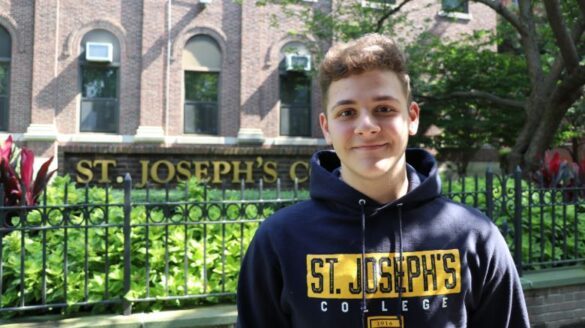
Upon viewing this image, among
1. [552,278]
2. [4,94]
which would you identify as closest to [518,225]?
A: [552,278]

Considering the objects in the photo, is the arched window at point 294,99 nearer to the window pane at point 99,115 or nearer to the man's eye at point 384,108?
the window pane at point 99,115

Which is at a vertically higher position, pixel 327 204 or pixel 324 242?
pixel 327 204

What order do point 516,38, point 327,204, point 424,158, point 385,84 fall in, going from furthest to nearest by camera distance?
1. point 516,38
2. point 424,158
3. point 327,204
4. point 385,84

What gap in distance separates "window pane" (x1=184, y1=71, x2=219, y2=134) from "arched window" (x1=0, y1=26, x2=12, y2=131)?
18.1 ft

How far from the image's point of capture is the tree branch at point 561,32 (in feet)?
28.0

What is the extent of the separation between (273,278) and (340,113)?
58 cm

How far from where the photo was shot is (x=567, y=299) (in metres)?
5.18

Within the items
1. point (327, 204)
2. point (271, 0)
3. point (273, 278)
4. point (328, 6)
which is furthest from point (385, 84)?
point (328, 6)

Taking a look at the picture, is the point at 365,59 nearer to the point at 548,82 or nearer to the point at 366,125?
the point at 366,125

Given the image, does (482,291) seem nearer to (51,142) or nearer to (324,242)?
(324,242)

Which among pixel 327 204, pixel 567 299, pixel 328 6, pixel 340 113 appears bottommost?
pixel 567 299

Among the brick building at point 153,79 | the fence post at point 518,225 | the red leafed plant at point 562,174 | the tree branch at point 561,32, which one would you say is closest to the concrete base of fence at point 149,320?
the fence post at point 518,225

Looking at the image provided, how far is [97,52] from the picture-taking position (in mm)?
16172

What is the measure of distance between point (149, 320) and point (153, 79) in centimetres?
1397
